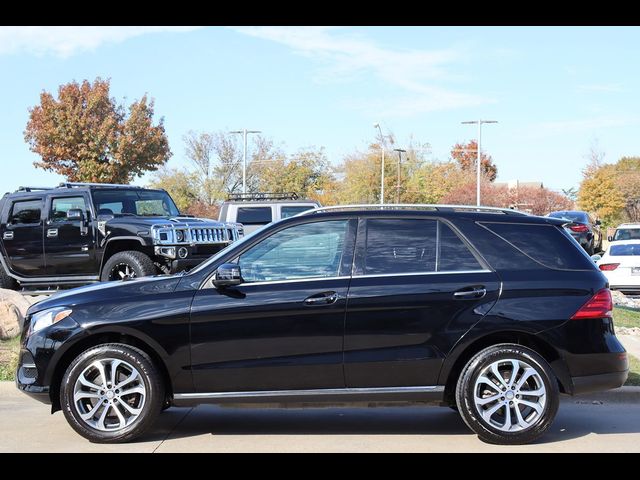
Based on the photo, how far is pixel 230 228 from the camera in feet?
43.3

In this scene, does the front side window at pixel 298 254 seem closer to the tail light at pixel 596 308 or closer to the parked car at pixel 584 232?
the tail light at pixel 596 308

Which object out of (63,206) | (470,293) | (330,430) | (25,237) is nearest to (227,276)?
(330,430)

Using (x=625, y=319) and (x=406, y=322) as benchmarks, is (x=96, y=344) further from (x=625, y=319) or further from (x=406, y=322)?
(x=625, y=319)

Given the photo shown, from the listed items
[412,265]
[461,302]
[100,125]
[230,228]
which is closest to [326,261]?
[412,265]

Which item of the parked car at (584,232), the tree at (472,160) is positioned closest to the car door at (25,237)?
the parked car at (584,232)

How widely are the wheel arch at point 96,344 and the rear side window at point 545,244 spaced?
2.77m

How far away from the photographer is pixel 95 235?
1280cm

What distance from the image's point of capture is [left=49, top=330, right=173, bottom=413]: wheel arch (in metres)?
6.13

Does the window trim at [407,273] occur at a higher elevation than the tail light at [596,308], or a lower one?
higher

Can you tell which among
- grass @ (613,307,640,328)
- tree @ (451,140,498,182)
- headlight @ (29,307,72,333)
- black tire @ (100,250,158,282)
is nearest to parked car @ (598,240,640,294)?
grass @ (613,307,640,328)

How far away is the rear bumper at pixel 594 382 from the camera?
6090 mm

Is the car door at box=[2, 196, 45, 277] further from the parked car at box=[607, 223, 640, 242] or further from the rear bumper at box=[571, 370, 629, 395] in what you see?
the parked car at box=[607, 223, 640, 242]

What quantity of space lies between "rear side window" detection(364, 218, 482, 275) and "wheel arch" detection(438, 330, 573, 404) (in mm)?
563
